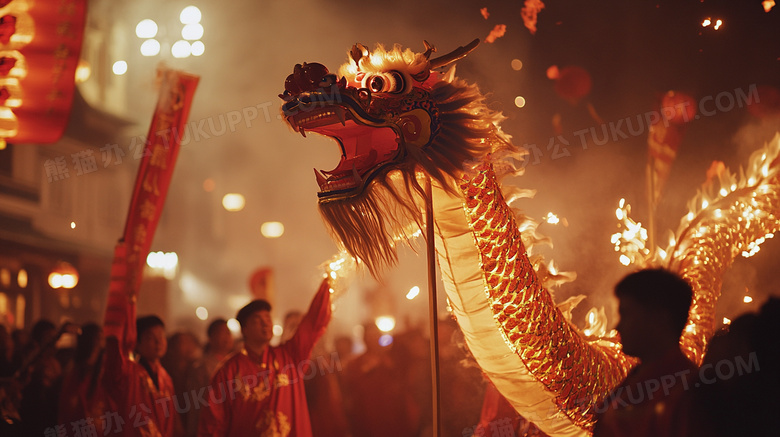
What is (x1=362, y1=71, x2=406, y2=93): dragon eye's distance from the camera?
5.77 feet

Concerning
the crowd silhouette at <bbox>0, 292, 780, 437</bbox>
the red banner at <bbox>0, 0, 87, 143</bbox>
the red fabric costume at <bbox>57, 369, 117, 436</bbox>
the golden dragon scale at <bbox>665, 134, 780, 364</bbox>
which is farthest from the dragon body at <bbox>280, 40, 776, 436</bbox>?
the red banner at <bbox>0, 0, 87, 143</bbox>

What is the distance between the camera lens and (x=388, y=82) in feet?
5.78

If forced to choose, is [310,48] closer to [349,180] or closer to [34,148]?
[34,148]

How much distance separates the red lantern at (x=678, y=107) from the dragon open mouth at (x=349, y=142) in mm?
2887

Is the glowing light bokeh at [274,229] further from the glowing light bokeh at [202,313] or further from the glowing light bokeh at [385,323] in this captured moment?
the glowing light bokeh at [385,323]

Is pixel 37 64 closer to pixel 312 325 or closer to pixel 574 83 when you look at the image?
pixel 312 325

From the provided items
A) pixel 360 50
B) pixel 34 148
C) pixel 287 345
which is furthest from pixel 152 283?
pixel 360 50

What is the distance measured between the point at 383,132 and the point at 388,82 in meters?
0.13

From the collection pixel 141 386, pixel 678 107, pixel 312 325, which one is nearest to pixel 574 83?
pixel 678 107

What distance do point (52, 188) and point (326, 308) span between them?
3.60 metres

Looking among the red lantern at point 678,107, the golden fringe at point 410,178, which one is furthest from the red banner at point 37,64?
the red lantern at point 678,107

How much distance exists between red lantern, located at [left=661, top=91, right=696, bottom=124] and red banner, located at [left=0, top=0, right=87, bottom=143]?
12.4ft

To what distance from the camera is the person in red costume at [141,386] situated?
3.29 metres

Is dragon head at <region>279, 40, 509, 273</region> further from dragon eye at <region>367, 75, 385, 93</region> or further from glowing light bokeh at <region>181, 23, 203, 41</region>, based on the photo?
glowing light bokeh at <region>181, 23, 203, 41</region>
